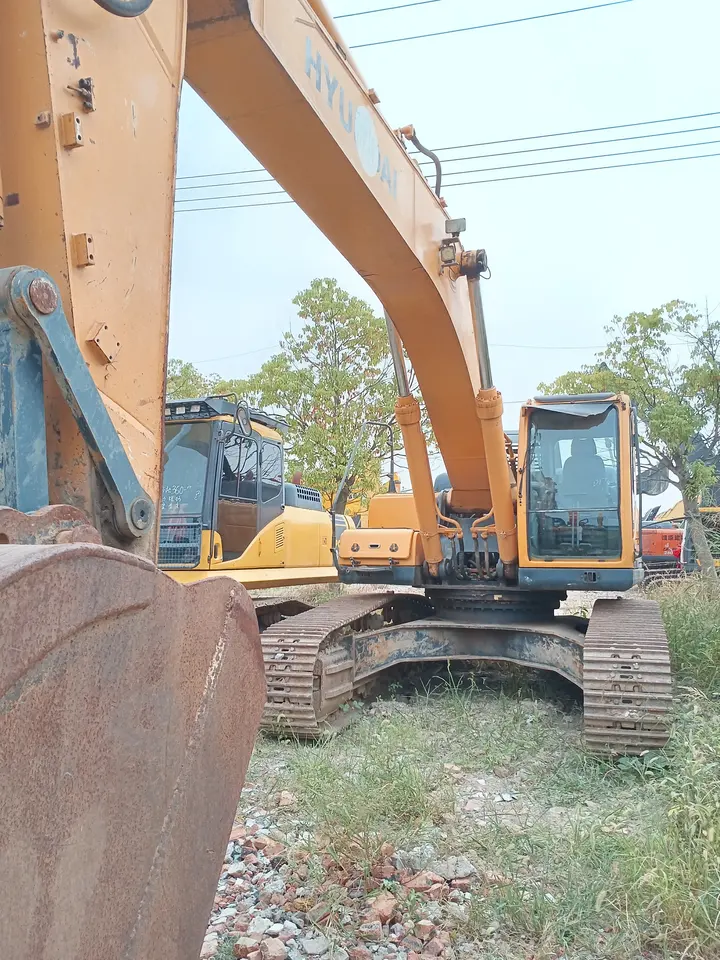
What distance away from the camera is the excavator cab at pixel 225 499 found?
7.48m

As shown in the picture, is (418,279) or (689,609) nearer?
(418,279)

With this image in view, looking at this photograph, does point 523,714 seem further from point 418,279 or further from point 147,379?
point 147,379

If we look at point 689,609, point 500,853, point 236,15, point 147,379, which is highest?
point 236,15

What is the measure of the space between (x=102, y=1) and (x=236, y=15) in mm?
1029

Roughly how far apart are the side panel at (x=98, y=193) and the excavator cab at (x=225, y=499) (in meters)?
5.25

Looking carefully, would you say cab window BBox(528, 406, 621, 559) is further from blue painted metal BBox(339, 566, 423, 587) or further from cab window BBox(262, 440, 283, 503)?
cab window BBox(262, 440, 283, 503)

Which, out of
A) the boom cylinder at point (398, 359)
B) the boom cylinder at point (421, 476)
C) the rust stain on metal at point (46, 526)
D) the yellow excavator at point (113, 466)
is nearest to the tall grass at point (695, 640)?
the boom cylinder at point (421, 476)

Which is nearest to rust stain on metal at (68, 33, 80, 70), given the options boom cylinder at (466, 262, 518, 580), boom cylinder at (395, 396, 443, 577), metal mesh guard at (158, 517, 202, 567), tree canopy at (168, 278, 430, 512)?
boom cylinder at (466, 262, 518, 580)

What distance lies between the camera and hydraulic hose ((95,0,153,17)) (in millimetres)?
1775

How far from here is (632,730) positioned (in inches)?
186

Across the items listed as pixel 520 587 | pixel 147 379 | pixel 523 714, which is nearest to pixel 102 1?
pixel 147 379

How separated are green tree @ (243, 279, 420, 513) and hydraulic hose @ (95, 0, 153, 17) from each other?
1642 cm

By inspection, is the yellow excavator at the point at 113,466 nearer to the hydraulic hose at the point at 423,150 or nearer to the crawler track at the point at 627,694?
the hydraulic hose at the point at 423,150

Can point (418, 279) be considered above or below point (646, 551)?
above
